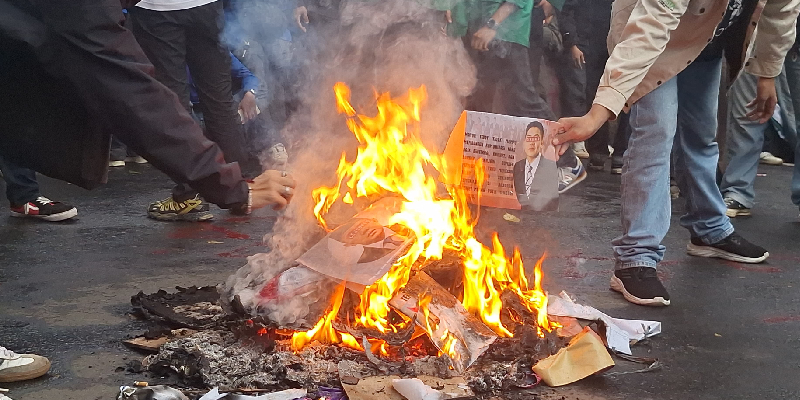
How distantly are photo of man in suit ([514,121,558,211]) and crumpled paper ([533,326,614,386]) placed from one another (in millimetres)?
674

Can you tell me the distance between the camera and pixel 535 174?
147 inches

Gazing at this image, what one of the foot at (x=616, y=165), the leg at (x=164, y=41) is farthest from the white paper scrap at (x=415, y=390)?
the foot at (x=616, y=165)

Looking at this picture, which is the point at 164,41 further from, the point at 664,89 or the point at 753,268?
the point at 753,268

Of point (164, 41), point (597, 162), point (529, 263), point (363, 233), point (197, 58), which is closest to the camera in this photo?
point (363, 233)

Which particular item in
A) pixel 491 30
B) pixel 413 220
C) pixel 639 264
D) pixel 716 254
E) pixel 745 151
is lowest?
pixel 716 254

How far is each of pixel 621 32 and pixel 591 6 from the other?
4594 mm

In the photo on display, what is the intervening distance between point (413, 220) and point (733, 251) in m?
2.54

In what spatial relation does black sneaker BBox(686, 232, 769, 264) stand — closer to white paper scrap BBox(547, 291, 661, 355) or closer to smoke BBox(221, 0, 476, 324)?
white paper scrap BBox(547, 291, 661, 355)

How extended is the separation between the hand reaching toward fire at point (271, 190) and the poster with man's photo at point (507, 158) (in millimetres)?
992

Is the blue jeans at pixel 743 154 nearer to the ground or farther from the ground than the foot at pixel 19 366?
farther from the ground

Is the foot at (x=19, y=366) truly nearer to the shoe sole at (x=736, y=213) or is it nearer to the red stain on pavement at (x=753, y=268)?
the red stain on pavement at (x=753, y=268)

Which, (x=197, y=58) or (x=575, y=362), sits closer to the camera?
(x=575, y=362)

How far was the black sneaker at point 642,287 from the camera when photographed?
171 inches

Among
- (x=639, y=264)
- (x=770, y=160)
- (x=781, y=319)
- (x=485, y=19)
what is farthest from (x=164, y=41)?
(x=770, y=160)
